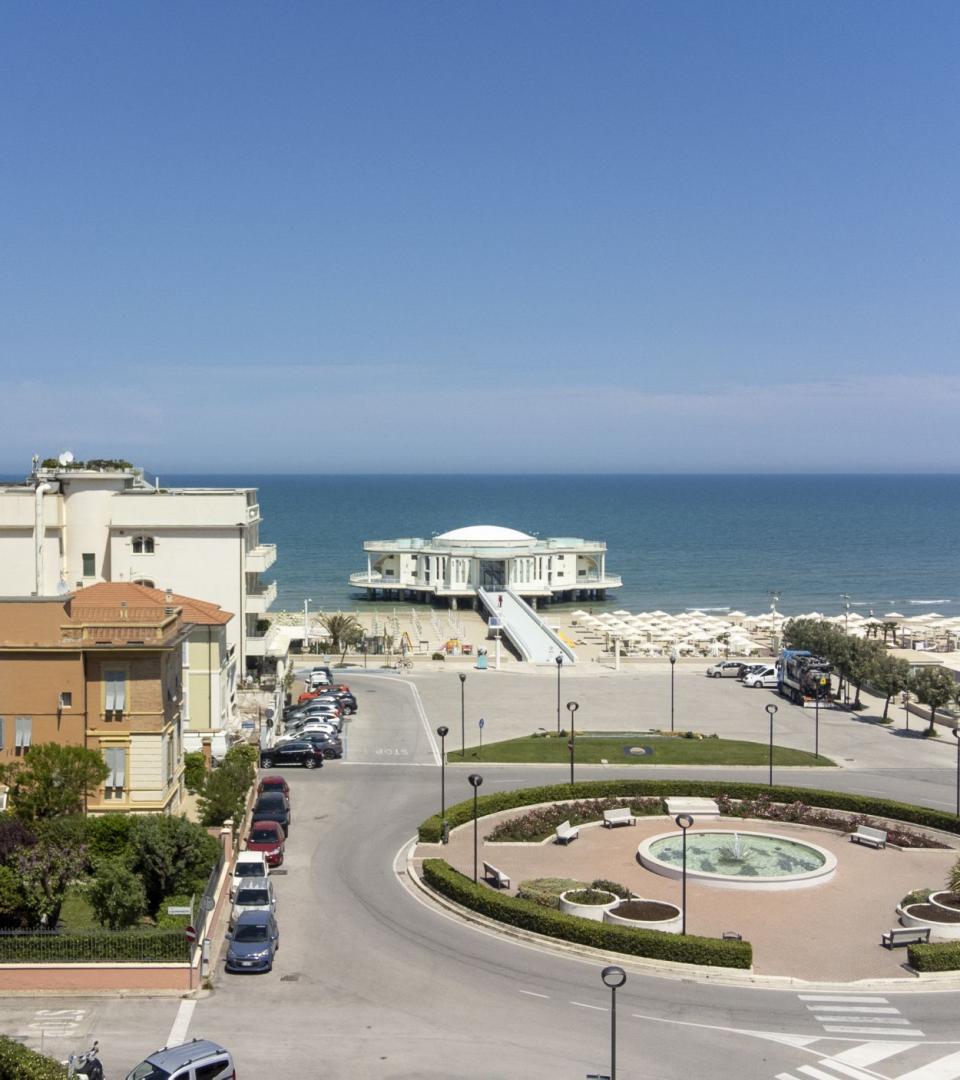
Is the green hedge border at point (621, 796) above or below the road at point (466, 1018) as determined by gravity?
above

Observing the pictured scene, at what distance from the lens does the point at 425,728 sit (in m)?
53.1

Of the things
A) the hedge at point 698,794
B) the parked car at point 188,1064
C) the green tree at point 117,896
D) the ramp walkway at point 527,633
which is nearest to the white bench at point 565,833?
the hedge at point 698,794

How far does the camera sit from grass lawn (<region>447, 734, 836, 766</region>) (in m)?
47.1

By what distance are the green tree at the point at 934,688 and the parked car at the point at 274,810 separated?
28.6 m

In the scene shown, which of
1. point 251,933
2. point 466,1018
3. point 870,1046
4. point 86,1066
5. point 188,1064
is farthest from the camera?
point 251,933

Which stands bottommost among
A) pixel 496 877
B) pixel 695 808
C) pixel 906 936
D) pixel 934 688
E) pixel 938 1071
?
pixel 938 1071

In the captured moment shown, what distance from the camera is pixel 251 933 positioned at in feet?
86.9

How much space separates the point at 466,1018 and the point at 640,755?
25.1 meters

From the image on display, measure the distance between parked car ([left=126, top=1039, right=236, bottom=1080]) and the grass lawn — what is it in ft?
88.3

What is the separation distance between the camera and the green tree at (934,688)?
5259 centimetres

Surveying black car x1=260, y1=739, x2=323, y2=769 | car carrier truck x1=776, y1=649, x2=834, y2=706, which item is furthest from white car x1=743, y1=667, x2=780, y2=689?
black car x1=260, y1=739, x2=323, y2=769

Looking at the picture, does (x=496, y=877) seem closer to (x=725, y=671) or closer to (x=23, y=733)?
(x=23, y=733)

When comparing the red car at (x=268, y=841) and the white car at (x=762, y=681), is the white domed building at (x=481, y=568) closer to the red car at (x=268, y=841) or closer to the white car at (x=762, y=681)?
the white car at (x=762, y=681)

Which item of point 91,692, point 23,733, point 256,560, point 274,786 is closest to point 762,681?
point 256,560
